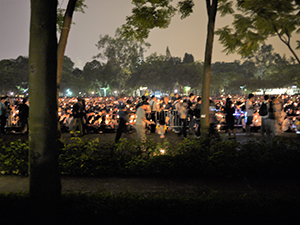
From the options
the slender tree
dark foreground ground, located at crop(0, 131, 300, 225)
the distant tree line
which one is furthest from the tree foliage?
the distant tree line

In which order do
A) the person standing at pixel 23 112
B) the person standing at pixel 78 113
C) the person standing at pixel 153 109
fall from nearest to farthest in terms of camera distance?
the person standing at pixel 78 113, the person standing at pixel 23 112, the person standing at pixel 153 109

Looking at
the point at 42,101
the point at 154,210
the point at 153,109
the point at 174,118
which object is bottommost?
the point at 154,210

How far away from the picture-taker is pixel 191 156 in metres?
6.96

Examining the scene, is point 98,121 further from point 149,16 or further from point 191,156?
point 191,156

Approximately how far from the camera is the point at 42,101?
11.7ft

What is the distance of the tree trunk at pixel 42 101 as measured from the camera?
3562 millimetres

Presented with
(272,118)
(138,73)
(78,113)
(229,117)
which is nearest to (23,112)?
(78,113)

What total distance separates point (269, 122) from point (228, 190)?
6.87 m

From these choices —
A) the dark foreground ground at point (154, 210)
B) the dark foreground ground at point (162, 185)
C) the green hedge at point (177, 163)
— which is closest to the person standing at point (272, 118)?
the green hedge at point (177, 163)

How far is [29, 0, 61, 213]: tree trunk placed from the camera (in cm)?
356

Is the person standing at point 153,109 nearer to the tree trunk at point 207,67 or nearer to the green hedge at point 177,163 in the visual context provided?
the tree trunk at point 207,67

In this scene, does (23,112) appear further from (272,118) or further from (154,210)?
(154,210)

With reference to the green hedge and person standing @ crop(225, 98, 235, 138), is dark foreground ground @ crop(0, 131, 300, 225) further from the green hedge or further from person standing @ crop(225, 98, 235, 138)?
person standing @ crop(225, 98, 235, 138)

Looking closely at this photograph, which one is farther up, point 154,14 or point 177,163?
point 154,14
